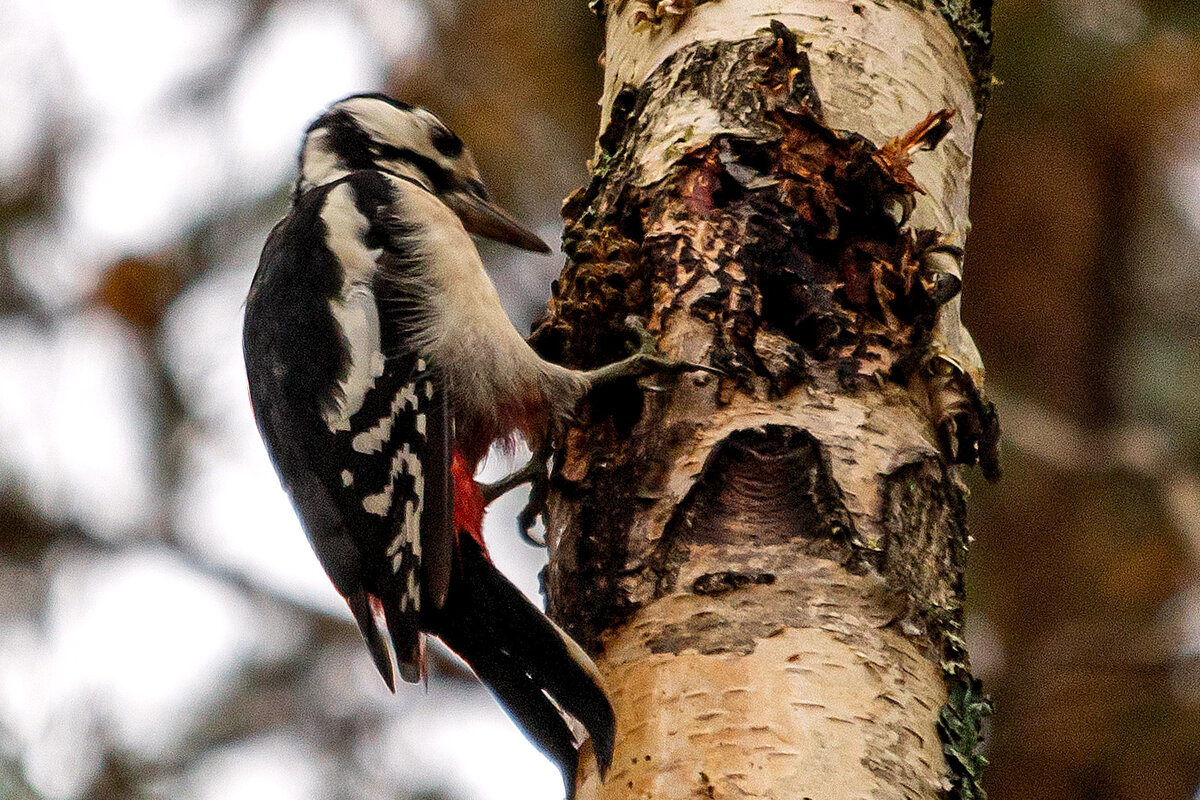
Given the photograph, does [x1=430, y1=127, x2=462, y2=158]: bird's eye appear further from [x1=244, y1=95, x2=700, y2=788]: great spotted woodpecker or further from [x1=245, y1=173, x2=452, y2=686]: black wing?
[x1=245, y1=173, x2=452, y2=686]: black wing

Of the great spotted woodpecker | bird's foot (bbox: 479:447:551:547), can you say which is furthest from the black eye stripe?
bird's foot (bbox: 479:447:551:547)

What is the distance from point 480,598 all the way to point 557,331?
1.76 feet

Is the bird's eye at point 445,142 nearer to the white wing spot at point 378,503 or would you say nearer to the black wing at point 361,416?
the black wing at point 361,416

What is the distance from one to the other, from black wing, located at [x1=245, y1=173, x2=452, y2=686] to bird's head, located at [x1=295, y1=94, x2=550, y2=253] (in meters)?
0.31

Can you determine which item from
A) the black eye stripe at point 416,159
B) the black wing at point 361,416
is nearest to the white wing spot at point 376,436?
the black wing at point 361,416

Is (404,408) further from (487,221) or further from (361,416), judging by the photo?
(487,221)

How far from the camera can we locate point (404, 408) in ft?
7.33

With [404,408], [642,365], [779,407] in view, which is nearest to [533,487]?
[404,408]

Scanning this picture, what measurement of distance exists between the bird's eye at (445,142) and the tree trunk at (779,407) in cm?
60

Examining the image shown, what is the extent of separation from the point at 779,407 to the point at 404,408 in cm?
69

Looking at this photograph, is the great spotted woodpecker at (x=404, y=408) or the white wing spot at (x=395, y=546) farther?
the white wing spot at (x=395, y=546)

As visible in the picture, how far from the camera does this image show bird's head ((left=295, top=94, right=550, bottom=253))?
281 centimetres

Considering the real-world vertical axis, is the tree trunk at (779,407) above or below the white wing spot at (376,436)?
above

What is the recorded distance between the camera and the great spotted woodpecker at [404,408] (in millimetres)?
1926
